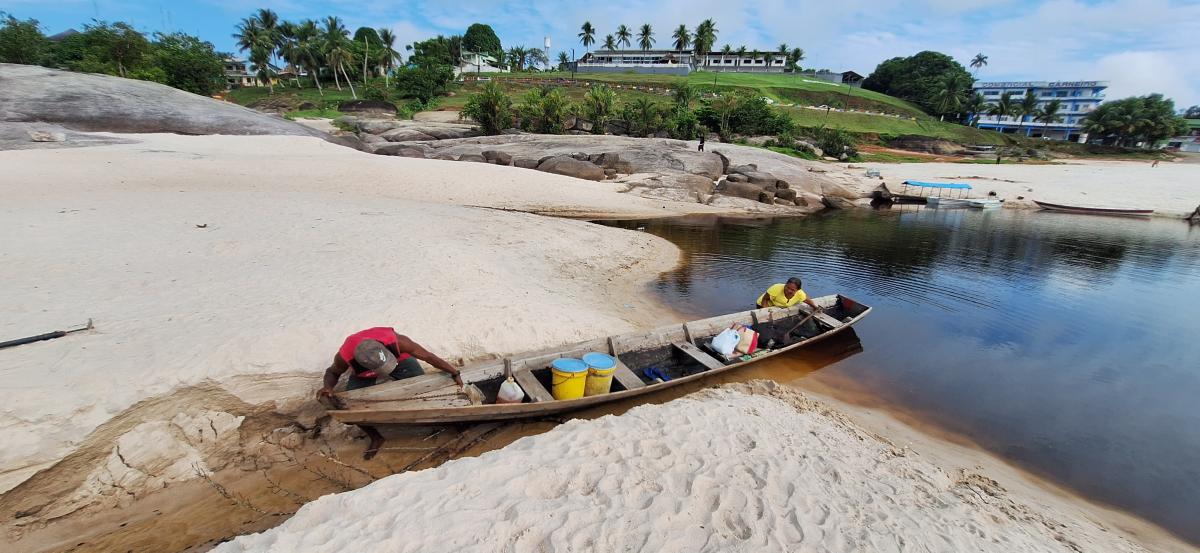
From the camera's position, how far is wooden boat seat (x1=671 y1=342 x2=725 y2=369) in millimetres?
8975

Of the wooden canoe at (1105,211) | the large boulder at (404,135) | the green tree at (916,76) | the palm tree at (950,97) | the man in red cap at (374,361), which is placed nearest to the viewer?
the man in red cap at (374,361)

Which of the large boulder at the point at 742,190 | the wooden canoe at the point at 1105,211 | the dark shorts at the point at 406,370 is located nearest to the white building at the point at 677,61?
the large boulder at the point at 742,190

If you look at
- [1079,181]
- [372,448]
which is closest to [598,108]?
[372,448]

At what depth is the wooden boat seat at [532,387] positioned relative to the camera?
744 centimetres

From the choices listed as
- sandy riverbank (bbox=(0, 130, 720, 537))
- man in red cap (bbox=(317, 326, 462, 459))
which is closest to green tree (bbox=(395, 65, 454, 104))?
sandy riverbank (bbox=(0, 130, 720, 537))

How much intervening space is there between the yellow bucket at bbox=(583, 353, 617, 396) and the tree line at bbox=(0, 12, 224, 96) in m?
62.7

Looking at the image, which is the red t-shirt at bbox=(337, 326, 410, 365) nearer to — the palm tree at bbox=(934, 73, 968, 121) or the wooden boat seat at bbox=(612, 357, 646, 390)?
the wooden boat seat at bbox=(612, 357, 646, 390)

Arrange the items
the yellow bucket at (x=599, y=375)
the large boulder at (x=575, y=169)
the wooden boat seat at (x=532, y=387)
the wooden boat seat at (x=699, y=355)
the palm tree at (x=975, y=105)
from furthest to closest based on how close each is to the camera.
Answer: the palm tree at (x=975, y=105) → the large boulder at (x=575, y=169) → the wooden boat seat at (x=699, y=355) → the yellow bucket at (x=599, y=375) → the wooden boat seat at (x=532, y=387)

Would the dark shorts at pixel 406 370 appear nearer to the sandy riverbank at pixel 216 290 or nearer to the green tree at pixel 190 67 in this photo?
the sandy riverbank at pixel 216 290

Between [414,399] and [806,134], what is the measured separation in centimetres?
6716

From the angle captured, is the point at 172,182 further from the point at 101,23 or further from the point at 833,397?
the point at 101,23

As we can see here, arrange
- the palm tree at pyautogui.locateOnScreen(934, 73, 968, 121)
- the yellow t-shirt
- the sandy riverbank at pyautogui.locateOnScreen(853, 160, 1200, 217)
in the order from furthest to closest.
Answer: the palm tree at pyautogui.locateOnScreen(934, 73, 968, 121), the sandy riverbank at pyautogui.locateOnScreen(853, 160, 1200, 217), the yellow t-shirt

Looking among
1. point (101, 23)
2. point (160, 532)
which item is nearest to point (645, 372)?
point (160, 532)

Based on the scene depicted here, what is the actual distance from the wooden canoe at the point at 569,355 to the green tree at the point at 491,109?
39.5 m
